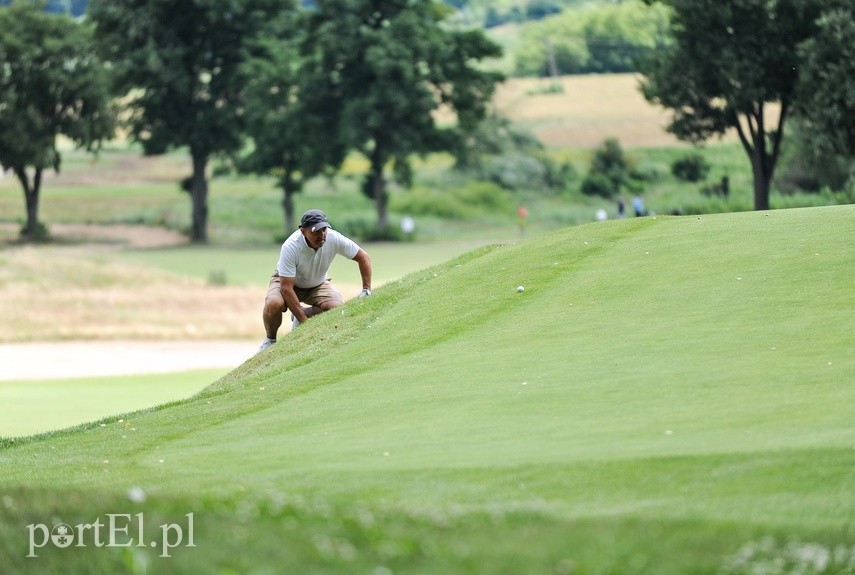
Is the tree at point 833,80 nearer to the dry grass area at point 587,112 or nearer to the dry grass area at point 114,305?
the dry grass area at point 114,305

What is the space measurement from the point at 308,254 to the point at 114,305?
2691cm

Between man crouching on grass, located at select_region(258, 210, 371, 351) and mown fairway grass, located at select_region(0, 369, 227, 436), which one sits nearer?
man crouching on grass, located at select_region(258, 210, 371, 351)

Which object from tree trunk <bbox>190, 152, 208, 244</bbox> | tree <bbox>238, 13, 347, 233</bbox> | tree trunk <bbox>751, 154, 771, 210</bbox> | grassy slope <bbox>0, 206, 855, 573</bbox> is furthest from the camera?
tree trunk <bbox>190, 152, 208, 244</bbox>

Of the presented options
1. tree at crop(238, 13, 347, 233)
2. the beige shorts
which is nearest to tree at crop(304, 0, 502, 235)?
tree at crop(238, 13, 347, 233)

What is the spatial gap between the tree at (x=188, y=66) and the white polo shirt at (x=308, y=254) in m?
64.1

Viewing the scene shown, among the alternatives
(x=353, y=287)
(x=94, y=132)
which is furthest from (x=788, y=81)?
(x=94, y=132)

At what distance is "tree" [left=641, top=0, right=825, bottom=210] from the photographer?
53531 mm

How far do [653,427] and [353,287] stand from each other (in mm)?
36858

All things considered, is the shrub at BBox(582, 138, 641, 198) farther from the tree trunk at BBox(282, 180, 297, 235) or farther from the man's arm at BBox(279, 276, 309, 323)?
the man's arm at BBox(279, 276, 309, 323)

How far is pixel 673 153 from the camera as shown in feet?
357

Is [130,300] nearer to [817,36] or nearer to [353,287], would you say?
[353,287]

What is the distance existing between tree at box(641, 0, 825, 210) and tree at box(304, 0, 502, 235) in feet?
67.0

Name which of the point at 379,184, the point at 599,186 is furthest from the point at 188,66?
the point at 599,186

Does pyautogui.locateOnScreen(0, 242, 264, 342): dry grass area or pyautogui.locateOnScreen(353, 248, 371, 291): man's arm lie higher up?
pyautogui.locateOnScreen(353, 248, 371, 291): man's arm
